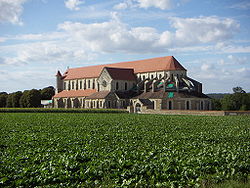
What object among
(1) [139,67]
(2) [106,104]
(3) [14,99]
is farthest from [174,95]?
(3) [14,99]

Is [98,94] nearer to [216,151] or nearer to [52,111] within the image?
[52,111]

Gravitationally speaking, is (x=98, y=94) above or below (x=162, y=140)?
above

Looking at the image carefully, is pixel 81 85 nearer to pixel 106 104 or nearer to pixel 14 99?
pixel 106 104

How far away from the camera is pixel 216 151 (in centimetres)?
1484

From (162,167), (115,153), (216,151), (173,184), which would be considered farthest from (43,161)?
(216,151)

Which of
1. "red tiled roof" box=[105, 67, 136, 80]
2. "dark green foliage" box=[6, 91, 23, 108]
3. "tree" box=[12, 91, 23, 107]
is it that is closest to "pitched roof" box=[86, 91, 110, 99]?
"red tiled roof" box=[105, 67, 136, 80]

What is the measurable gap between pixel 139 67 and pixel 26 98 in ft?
136

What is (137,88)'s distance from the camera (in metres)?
81.6

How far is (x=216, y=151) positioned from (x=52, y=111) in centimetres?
5290

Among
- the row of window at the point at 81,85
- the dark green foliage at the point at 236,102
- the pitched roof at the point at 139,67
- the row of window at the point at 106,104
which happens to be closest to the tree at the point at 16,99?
the pitched roof at the point at 139,67

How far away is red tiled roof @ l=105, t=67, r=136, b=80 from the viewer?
270 feet

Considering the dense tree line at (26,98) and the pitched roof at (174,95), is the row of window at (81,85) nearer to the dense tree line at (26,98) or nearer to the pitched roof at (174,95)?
the dense tree line at (26,98)

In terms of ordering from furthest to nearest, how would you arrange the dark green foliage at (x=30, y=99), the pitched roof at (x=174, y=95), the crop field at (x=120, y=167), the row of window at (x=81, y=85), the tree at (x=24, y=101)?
the tree at (x=24, y=101) → the dark green foliage at (x=30, y=99) → the row of window at (x=81, y=85) → the pitched roof at (x=174, y=95) → the crop field at (x=120, y=167)

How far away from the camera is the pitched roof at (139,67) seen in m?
78.7
